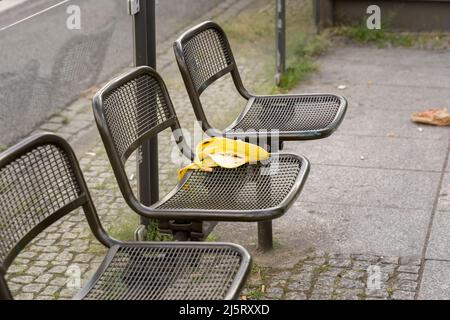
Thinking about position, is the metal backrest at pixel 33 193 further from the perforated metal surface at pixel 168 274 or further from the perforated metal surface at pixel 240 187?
the perforated metal surface at pixel 240 187

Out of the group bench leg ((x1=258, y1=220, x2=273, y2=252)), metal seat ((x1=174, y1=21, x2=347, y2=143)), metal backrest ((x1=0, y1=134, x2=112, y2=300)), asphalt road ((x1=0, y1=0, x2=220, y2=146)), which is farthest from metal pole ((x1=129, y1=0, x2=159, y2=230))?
metal backrest ((x1=0, y1=134, x2=112, y2=300))

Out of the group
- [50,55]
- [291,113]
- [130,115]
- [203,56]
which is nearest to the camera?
[130,115]

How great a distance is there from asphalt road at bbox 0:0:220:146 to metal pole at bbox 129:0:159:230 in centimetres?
8

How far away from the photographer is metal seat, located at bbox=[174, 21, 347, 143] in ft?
14.7

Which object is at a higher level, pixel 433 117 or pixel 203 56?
pixel 203 56

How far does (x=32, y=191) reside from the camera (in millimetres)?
3264

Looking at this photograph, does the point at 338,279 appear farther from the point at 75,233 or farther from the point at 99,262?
the point at 75,233

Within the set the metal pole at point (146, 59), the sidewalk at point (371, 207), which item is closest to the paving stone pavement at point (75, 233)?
the metal pole at point (146, 59)

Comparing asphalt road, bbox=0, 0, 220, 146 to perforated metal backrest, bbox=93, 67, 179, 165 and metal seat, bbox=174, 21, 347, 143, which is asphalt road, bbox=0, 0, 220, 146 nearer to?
metal seat, bbox=174, 21, 347, 143

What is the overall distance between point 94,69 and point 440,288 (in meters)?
1.88

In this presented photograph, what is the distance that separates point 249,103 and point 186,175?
2.91 feet

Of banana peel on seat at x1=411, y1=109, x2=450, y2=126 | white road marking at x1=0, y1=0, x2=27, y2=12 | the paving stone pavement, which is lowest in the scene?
banana peel on seat at x1=411, y1=109, x2=450, y2=126
